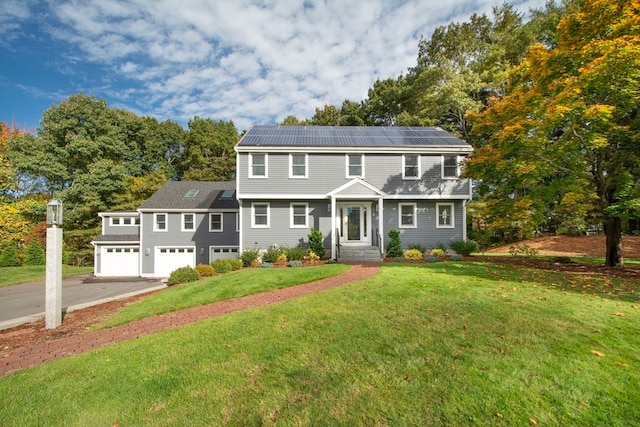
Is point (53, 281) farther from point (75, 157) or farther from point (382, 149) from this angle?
point (75, 157)

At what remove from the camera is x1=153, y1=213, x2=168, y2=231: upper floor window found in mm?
20234

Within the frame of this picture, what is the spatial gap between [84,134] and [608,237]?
→ 38.7m

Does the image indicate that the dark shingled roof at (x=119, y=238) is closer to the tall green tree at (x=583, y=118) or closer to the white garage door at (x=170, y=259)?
the white garage door at (x=170, y=259)

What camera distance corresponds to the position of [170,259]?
20062mm

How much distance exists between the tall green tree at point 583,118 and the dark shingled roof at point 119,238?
21455mm

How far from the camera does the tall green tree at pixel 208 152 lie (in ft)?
122

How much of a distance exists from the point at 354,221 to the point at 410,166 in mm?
4538

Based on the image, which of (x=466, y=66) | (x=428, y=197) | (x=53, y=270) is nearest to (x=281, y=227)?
(x=428, y=197)

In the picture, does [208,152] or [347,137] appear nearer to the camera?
[347,137]

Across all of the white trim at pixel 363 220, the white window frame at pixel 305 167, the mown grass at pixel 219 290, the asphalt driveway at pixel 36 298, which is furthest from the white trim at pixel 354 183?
the asphalt driveway at pixel 36 298

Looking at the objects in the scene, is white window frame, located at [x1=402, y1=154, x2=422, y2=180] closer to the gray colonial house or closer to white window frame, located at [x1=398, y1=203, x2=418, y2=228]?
the gray colonial house

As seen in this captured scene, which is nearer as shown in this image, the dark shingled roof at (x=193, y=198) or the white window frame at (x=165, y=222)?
the white window frame at (x=165, y=222)

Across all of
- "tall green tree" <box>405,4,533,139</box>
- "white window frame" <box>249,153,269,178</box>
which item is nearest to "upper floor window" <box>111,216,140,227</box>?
"white window frame" <box>249,153,269,178</box>

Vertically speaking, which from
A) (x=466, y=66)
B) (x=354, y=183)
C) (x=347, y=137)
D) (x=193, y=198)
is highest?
(x=466, y=66)
